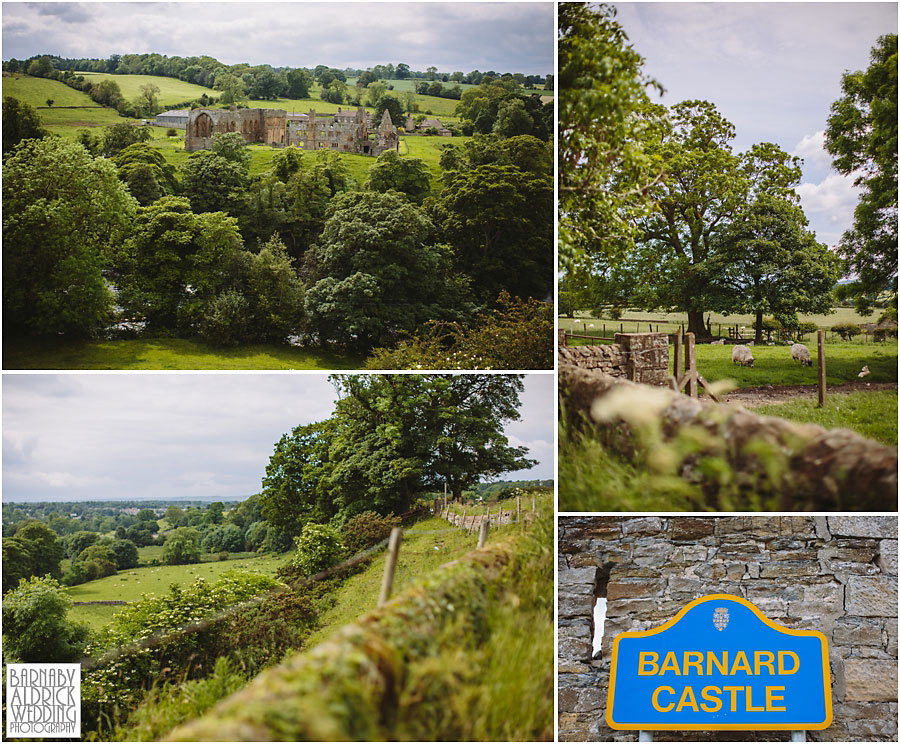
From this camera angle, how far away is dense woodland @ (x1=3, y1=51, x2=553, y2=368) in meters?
4.77

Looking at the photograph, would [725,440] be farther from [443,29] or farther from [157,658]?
[157,658]

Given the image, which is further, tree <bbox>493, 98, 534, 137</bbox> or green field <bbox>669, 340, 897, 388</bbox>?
tree <bbox>493, 98, 534, 137</bbox>

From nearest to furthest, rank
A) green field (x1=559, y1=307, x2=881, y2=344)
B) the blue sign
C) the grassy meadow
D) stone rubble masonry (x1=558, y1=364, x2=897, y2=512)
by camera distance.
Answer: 1. stone rubble masonry (x1=558, y1=364, x2=897, y2=512)
2. the blue sign
3. the grassy meadow
4. green field (x1=559, y1=307, x2=881, y2=344)

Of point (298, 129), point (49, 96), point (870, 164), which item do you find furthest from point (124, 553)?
point (870, 164)

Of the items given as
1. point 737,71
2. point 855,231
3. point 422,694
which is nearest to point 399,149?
point 737,71

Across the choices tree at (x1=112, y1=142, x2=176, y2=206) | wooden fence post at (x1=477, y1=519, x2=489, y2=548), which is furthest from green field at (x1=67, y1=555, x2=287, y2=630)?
tree at (x1=112, y1=142, x2=176, y2=206)

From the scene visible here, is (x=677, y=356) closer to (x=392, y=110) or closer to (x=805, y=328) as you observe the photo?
(x=805, y=328)

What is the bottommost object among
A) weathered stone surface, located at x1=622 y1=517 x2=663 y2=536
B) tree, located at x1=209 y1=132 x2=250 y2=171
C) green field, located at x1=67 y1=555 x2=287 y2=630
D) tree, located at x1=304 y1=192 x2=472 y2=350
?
green field, located at x1=67 y1=555 x2=287 y2=630

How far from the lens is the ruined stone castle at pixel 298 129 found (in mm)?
5172

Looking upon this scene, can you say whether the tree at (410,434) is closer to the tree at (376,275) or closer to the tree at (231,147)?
the tree at (376,275)

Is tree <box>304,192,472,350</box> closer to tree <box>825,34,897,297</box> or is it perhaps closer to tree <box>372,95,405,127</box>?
tree <box>372,95,405,127</box>

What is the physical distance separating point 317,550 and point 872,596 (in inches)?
144

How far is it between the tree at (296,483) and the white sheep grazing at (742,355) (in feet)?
9.53

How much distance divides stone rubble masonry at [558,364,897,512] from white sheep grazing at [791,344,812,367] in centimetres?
79
